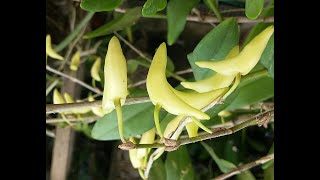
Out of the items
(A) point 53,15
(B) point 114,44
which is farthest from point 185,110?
(A) point 53,15

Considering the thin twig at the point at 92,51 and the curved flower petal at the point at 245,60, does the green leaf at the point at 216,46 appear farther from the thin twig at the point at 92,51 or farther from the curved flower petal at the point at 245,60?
the thin twig at the point at 92,51

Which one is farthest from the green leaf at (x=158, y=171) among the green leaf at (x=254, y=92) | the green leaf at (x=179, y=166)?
the green leaf at (x=254, y=92)

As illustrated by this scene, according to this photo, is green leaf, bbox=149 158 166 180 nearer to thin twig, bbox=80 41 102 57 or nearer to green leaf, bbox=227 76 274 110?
green leaf, bbox=227 76 274 110

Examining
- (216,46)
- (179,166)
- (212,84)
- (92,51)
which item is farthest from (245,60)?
(92,51)

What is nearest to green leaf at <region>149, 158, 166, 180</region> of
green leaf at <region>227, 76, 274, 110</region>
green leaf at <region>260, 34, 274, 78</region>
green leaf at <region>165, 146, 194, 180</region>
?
green leaf at <region>165, 146, 194, 180</region>
